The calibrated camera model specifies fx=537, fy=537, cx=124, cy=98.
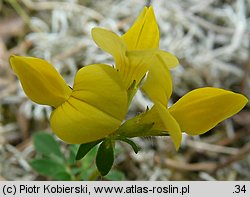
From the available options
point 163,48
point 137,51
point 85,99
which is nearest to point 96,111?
point 85,99

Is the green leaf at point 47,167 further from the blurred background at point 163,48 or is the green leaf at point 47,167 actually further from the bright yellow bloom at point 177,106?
the bright yellow bloom at point 177,106

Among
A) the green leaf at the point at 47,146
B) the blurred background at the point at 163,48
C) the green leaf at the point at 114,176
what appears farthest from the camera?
the blurred background at the point at 163,48

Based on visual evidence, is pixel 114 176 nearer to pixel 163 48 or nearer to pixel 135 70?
pixel 135 70

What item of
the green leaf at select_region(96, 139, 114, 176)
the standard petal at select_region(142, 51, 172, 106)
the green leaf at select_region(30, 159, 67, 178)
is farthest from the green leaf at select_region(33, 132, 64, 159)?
the standard petal at select_region(142, 51, 172, 106)

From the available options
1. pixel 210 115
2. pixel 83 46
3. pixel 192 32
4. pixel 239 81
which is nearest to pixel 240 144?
pixel 239 81

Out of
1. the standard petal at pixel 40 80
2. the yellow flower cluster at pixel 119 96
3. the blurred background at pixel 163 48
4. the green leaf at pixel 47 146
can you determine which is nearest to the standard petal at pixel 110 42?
the yellow flower cluster at pixel 119 96

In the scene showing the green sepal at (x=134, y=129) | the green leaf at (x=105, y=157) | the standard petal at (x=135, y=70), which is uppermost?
the standard petal at (x=135, y=70)
